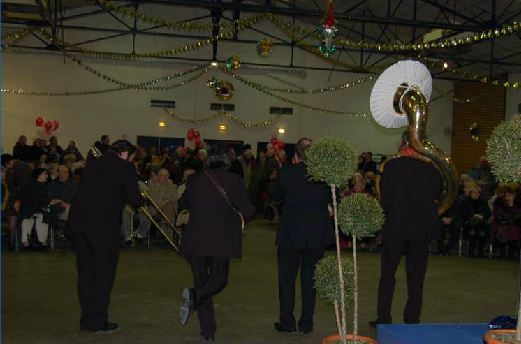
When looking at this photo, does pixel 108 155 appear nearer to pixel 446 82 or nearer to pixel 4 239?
pixel 4 239

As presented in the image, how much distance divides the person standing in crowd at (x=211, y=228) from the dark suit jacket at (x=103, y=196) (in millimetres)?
475

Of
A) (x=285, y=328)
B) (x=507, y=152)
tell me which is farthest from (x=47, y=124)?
(x=507, y=152)

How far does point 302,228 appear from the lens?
457cm

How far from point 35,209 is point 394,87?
20.4 feet

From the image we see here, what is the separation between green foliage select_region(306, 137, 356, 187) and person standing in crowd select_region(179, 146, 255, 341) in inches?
38.1

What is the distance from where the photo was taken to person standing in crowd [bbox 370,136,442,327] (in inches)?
181

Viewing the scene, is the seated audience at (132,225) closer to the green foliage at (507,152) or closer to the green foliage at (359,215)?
the green foliage at (359,215)

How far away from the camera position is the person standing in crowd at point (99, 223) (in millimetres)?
4551

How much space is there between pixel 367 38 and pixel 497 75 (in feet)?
14.2

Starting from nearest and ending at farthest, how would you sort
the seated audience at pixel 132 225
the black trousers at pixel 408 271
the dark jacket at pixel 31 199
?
the black trousers at pixel 408 271 < the dark jacket at pixel 31 199 < the seated audience at pixel 132 225

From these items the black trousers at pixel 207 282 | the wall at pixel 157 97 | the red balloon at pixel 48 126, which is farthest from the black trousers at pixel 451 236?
the red balloon at pixel 48 126

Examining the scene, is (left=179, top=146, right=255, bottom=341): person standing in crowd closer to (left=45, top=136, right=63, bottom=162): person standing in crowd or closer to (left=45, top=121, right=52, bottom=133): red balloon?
(left=45, top=136, right=63, bottom=162): person standing in crowd

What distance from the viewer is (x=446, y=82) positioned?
21594 mm

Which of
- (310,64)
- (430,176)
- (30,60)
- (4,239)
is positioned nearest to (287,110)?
(310,64)
